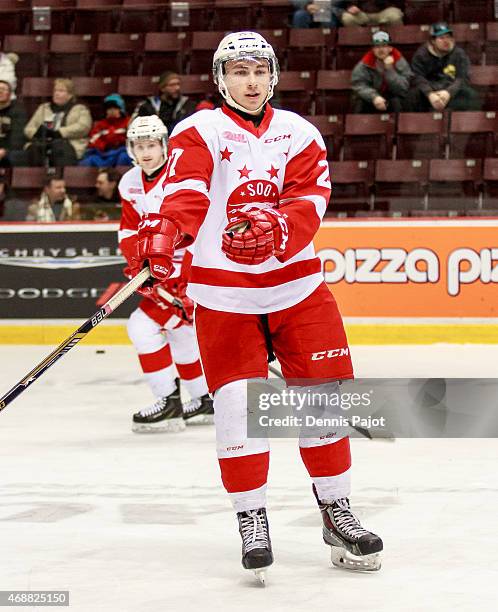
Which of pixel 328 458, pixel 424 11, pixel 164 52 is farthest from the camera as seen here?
pixel 164 52

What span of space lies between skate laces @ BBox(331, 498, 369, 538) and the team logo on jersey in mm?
736

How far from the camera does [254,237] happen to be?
278 centimetres

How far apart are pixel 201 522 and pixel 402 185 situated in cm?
460

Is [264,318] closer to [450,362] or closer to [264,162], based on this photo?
[264,162]

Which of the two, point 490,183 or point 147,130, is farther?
point 490,183

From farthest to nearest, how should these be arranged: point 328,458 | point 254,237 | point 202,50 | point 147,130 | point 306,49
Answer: point 202,50, point 306,49, point 147,130, point 328,458, point 254,237

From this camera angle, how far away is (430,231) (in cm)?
764

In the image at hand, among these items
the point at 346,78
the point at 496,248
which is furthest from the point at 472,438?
the point at 346,78

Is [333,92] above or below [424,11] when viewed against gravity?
below

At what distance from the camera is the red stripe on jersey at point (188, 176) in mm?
2889

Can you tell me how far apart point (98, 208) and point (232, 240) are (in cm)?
535

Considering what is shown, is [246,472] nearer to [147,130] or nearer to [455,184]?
[147,130]

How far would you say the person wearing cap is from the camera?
8070mm

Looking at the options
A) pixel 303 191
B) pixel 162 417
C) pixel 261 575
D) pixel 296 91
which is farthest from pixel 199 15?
pixel 261 575
